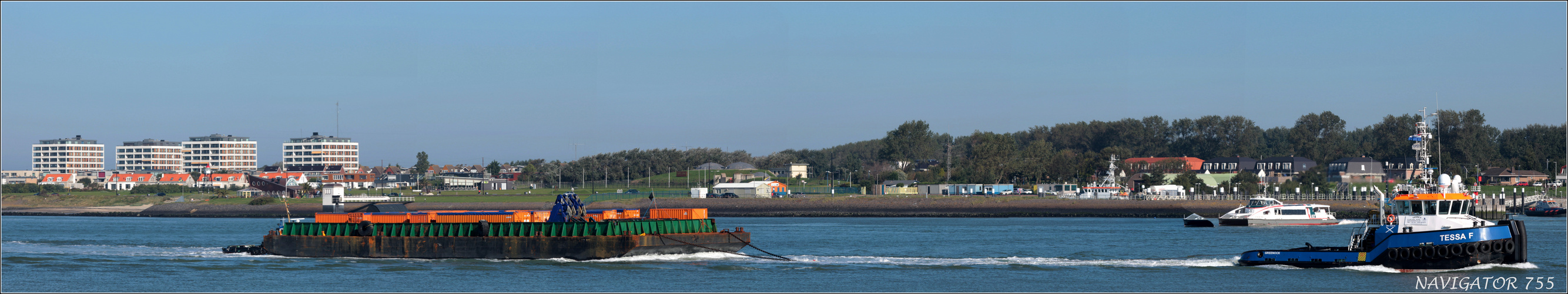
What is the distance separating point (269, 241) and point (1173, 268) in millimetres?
35443

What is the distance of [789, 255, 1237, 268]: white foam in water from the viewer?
38.8 metres

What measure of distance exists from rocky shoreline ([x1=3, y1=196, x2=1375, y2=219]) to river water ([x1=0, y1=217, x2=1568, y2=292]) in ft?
126

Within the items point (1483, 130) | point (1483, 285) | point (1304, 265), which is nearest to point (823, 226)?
point (1304, 265)

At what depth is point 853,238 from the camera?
2301 inches

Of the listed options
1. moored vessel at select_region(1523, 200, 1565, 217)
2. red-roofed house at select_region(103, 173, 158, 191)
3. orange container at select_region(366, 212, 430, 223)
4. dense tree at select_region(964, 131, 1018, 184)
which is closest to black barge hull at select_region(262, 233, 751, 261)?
orange container at select_region(366, 212, 430, 223)

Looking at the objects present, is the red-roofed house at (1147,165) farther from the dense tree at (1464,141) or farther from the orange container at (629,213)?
the orange container at (629,213)

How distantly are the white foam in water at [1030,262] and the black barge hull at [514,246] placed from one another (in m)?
4.08

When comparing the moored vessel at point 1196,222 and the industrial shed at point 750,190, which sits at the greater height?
the industrial shed at point 750,190

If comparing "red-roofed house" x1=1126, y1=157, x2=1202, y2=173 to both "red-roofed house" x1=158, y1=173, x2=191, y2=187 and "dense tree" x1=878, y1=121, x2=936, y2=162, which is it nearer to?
"dense tree" x1=878, y1=121, x2=936, y2=162

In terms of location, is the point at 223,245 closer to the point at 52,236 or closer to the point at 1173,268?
the point at 52,236

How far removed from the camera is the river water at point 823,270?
109ft

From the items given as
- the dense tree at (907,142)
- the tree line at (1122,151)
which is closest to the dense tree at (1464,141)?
the tree line at (1122,151)

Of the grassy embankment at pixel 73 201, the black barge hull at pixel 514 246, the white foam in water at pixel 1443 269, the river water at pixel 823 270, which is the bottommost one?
the river water at pixel 823 270

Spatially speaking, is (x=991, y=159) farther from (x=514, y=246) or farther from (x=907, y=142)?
(x=514, y=246)
